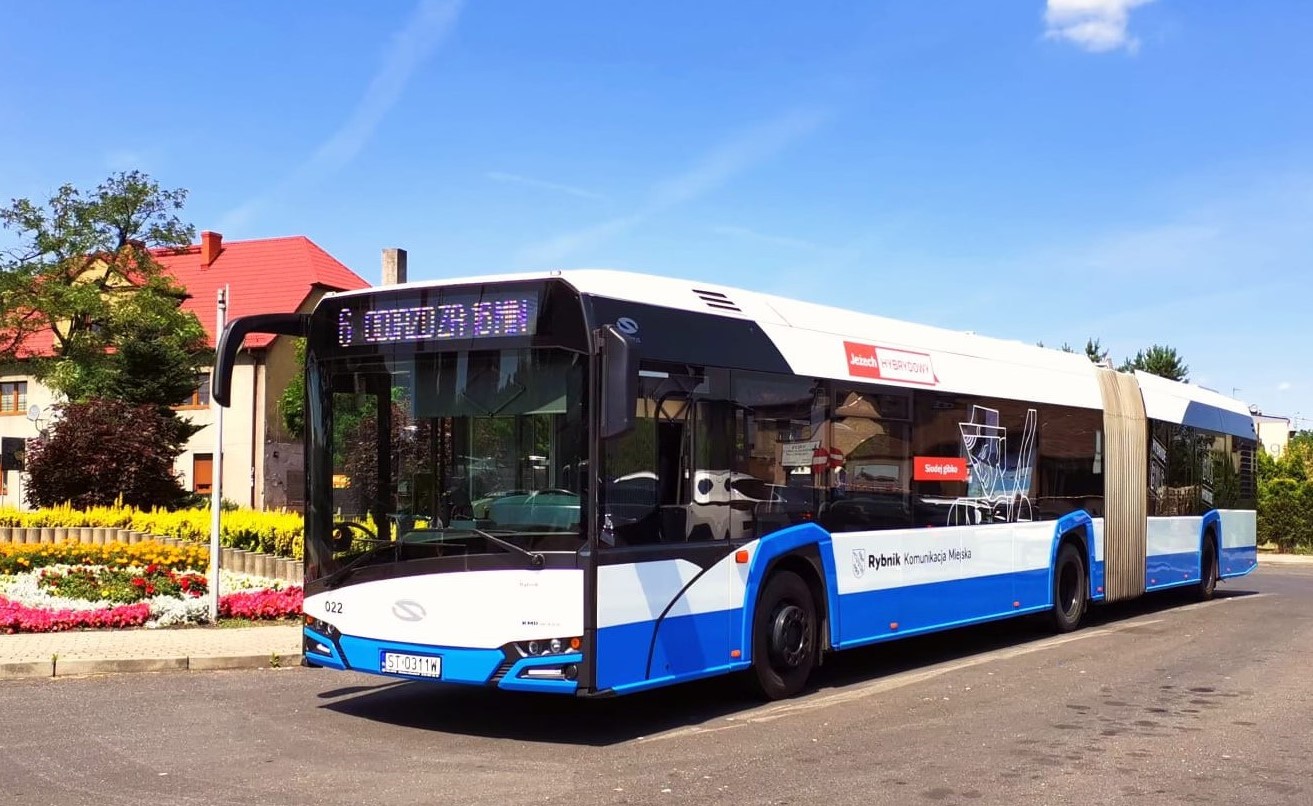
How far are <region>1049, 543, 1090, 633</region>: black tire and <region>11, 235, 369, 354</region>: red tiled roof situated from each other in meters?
39.8

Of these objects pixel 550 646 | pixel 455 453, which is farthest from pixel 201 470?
pixel 550 646

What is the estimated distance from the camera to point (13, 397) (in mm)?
55281

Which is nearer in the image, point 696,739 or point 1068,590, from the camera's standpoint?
point 696,739

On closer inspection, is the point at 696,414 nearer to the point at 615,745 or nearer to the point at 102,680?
the point at 615,745

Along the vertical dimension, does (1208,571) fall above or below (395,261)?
below

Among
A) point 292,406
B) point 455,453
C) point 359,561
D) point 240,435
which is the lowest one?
point 359,561

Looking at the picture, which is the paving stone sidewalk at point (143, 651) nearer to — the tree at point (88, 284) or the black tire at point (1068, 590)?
the black tire at point (1068, 590)

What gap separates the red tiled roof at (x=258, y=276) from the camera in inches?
2025

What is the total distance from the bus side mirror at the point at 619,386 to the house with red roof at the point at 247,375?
36.4 meters

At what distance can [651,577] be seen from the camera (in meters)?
8.46

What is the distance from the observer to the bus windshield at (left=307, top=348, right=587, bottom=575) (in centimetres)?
802

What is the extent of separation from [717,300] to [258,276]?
47.0 meters

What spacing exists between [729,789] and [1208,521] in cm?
1398

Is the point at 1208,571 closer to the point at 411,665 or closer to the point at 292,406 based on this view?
the point at 411,665
